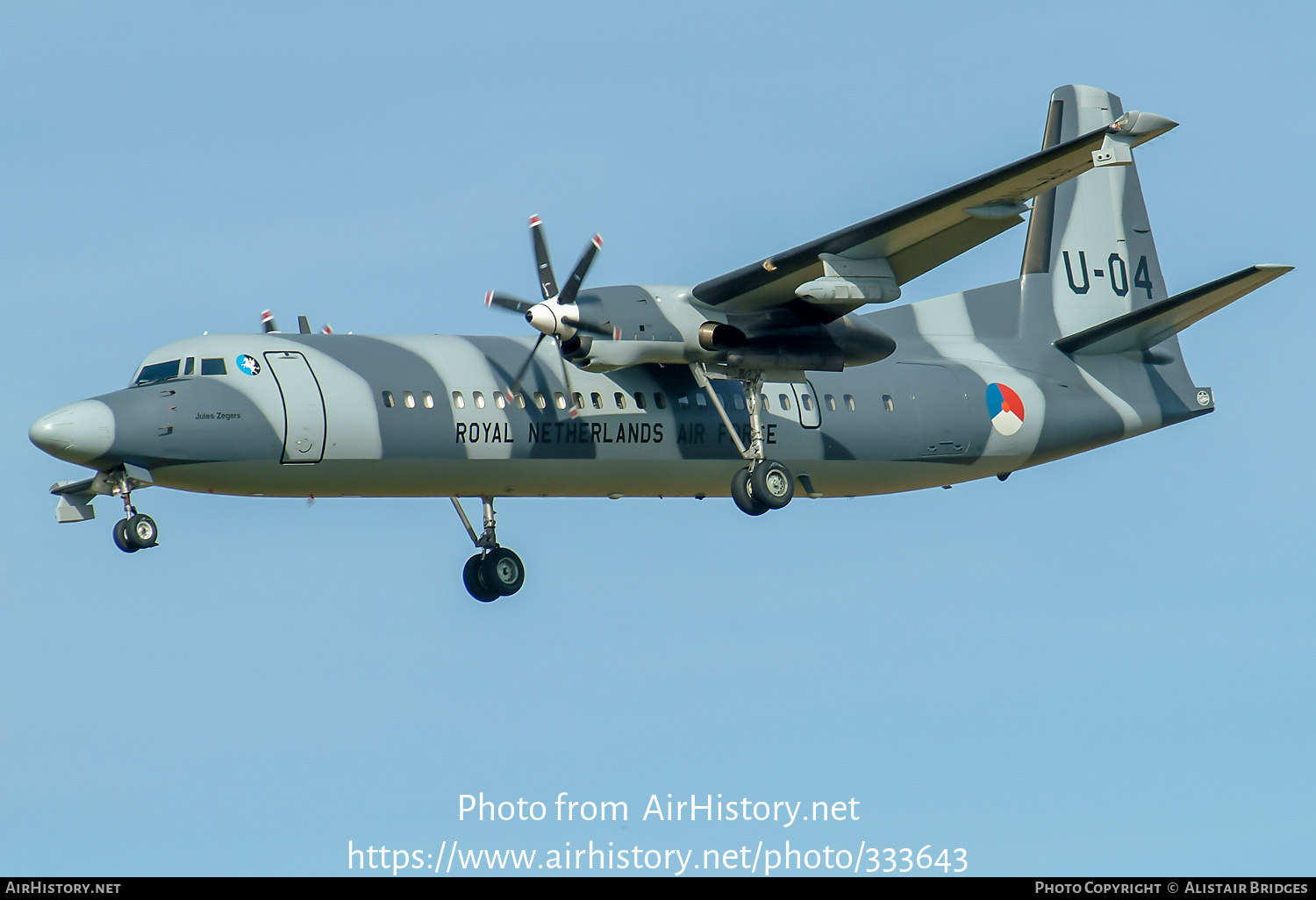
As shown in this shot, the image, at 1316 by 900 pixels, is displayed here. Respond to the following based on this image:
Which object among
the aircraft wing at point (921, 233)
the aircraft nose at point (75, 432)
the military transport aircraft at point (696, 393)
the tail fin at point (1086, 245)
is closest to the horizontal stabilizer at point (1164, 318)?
the military transport aircraft at point (696, 393)

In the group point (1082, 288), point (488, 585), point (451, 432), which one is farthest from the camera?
point (1082, 288)

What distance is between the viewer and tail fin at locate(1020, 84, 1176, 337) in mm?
28938

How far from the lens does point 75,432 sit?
67.4ft

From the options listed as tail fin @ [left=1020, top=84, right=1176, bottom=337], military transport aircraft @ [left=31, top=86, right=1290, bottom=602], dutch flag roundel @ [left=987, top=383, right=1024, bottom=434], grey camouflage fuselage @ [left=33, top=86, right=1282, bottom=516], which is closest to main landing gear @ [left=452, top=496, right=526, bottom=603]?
military transport aircraft @ [left=31, top=86, right=1290, bottom=602]

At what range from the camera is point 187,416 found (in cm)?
2112

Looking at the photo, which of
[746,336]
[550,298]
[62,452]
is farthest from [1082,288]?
[62,452]

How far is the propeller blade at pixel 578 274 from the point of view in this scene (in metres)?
22.8

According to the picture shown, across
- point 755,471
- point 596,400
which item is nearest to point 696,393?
point 755,471

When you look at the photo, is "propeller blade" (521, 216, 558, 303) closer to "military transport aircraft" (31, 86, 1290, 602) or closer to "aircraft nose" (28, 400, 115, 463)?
"military transport aircraft" (31, 86, 1290, 602)

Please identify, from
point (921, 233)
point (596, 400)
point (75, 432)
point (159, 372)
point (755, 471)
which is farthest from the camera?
point (755, 471)

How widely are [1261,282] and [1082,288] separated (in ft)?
18.5

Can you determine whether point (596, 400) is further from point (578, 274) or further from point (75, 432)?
point (75, 432)

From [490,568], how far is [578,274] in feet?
14.6
